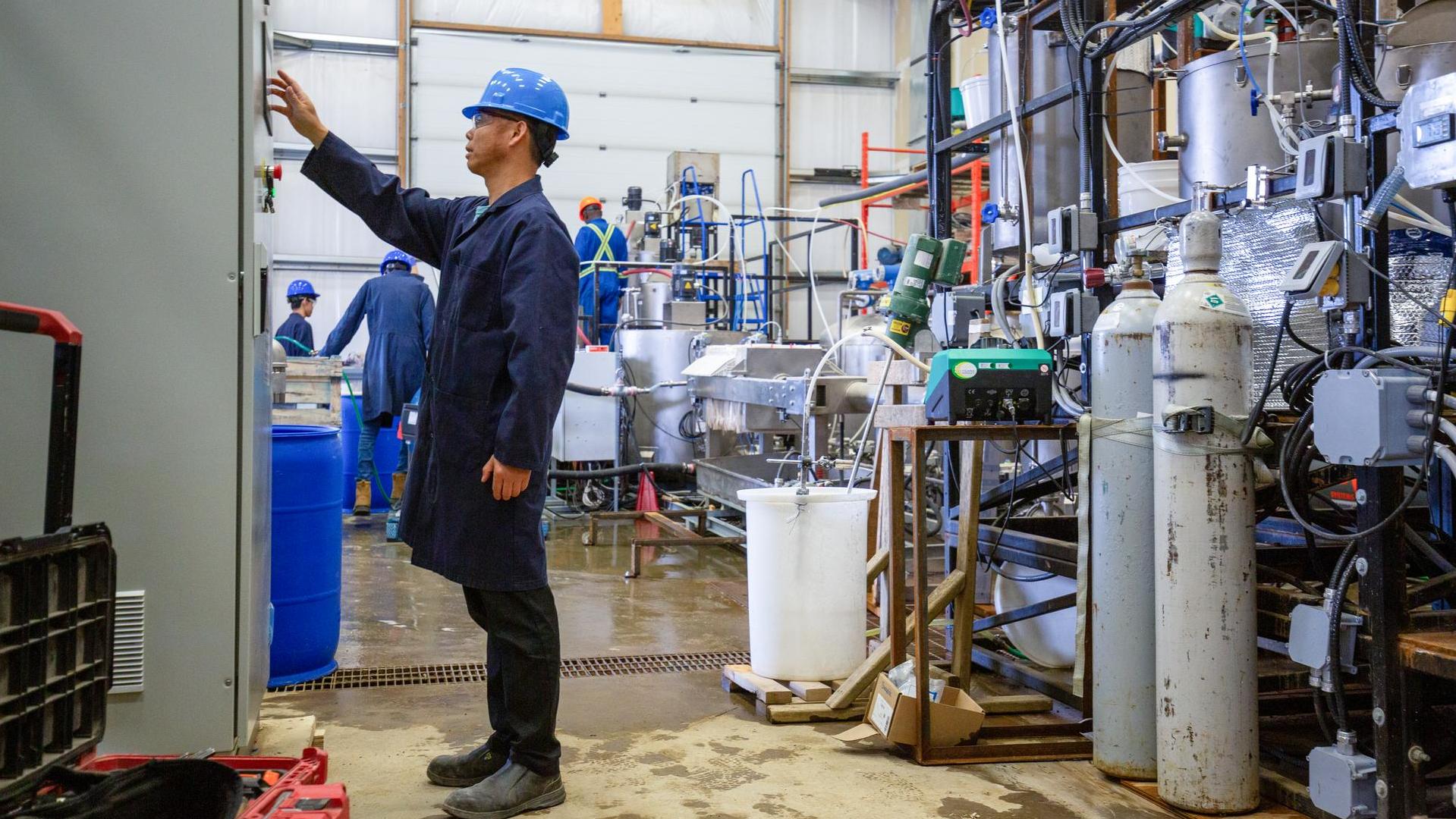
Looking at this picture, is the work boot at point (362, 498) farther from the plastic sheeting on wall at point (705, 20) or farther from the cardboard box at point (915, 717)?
the plastic sheeting on wall at point (705, 20)

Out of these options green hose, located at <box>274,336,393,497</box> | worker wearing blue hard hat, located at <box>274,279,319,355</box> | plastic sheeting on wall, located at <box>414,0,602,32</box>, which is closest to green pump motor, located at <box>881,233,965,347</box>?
green hose, located at <box>274,336,393,497</box>

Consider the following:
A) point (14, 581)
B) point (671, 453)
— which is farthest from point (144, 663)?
point (671, 453)

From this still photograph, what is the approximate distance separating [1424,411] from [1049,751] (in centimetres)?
117

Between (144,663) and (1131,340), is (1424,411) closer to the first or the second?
(1131,340)

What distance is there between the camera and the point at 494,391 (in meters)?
2.27

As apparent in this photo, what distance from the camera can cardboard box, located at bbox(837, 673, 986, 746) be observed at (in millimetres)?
2537

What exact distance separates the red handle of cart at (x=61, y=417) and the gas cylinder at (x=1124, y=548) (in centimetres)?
193

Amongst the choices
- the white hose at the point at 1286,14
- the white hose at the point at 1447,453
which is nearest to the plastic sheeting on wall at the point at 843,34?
the white hose at the point at 1286,14

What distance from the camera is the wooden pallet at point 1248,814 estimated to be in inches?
86.4

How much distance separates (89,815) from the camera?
1.57 metres

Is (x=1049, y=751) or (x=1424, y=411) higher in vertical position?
(x=1424, y=411)

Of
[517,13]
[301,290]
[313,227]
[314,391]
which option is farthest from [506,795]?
[517,13]

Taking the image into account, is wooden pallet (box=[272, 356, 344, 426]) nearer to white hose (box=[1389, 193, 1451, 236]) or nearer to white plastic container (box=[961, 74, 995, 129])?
white plastic container (box=[961, 74, 995, 129])

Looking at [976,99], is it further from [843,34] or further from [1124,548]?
[843,34]
